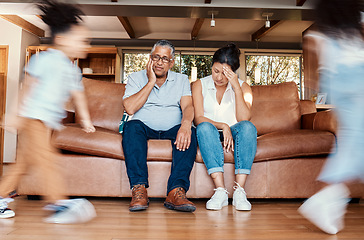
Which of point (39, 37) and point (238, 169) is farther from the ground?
point (39, 37)

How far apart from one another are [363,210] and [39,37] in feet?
23.3

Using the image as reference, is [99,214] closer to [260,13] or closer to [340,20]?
[340,20]

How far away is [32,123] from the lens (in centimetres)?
159

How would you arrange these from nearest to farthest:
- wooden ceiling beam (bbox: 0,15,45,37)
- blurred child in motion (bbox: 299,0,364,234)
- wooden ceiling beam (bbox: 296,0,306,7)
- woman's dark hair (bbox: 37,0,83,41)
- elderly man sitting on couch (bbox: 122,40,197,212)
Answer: blurred child in motion (bbox: 299,0,364,234) → woman's dark hair (bbox: 37,0,83,41) → elderly man sitting on couch (bbox: 122,40,197,212) → wooden ceiling beam (bbox: 296,0,306,7) → wooden ceiling beam (bbox: 0,15,45,37)

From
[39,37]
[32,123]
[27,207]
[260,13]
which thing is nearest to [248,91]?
[32,123]

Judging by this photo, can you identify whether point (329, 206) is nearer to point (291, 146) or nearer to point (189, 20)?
point (291, 146)

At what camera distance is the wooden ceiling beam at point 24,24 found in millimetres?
5603

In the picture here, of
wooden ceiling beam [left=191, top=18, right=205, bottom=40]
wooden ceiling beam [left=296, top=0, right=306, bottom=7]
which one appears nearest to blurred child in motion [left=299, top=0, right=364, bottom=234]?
wooden ceiling beam [left=296, top=0, right=306, bottom=7]

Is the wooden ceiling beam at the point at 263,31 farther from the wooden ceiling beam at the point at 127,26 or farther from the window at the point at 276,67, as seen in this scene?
the wooden ceiling beam at the point at 127,26

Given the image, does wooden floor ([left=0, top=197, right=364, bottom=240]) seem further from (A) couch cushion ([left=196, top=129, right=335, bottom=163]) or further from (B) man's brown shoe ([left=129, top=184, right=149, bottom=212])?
(A) couch cushion ([left=196, top=129, right=335, bottom=163])

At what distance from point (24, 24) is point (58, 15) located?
5157mm

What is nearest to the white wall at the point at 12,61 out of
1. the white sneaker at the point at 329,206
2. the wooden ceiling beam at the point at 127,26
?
the wooden ceiling beam at the point at 127,26

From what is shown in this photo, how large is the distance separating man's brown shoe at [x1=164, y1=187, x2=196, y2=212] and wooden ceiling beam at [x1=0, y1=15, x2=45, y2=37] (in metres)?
5.22

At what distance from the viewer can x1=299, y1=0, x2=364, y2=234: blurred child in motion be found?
1290 mm
